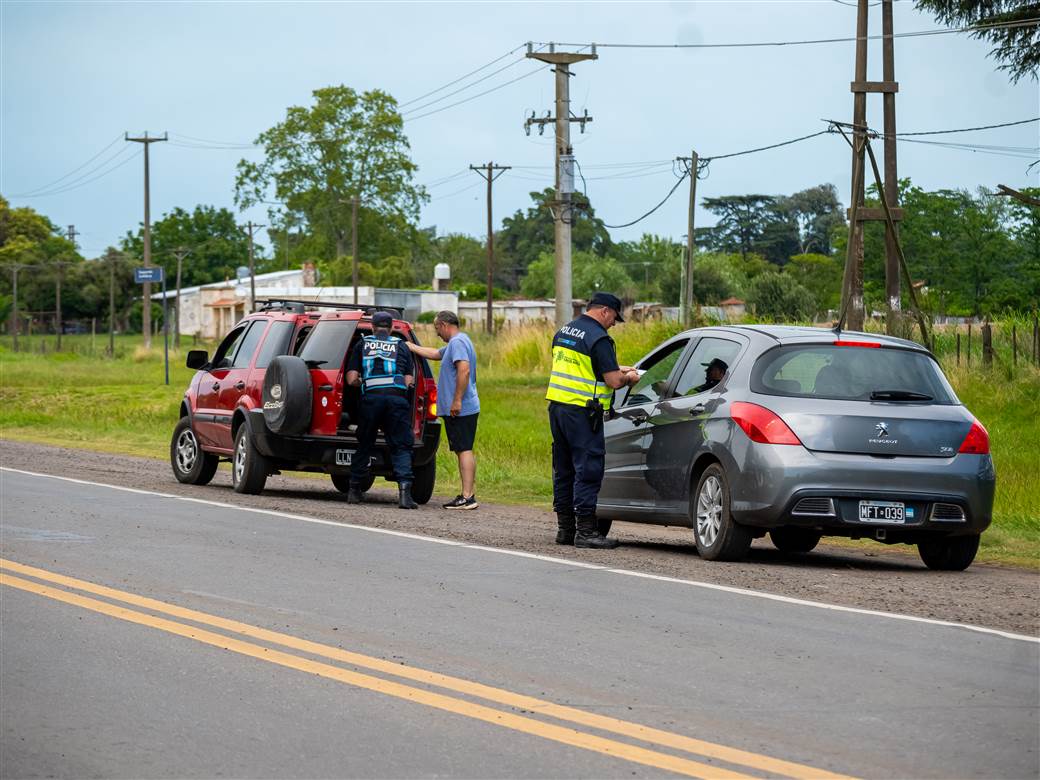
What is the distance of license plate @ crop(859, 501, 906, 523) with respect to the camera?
428 inches

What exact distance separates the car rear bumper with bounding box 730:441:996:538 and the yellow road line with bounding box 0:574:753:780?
402 cm

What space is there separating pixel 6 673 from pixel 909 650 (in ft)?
14.0

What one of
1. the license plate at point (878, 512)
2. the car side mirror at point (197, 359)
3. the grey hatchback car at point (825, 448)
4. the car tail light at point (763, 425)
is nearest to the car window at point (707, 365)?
the grey hatchback car at point (825, 448)

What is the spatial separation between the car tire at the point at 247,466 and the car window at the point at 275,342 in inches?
29.4

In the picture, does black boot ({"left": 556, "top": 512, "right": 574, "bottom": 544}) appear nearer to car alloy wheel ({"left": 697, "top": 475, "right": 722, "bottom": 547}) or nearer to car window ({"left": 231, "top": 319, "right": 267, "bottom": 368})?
car alloy wheel ({"left": 697, "top": 475, "right": 722, "bottom": 547})

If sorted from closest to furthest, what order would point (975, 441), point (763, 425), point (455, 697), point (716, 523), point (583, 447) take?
point (455, 697), point (763, 425), point (975, 441), point (716, 523), point (583, 447)

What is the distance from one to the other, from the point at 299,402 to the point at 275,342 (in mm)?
1319

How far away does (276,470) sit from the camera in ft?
57.3

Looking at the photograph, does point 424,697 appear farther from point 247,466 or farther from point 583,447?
point 247,466

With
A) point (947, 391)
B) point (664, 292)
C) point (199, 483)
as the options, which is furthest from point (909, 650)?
point (664, 292)

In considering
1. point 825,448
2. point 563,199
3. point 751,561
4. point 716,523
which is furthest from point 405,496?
point 563,199

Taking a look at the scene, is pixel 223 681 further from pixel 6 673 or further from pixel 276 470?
pixel 276 470

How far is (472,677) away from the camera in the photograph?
735cm

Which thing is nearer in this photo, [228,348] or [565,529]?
[565,529]
